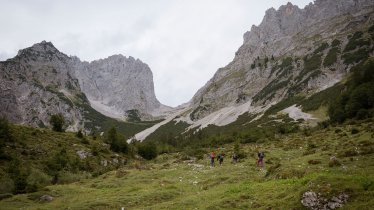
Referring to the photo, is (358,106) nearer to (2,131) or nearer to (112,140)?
(112,140)

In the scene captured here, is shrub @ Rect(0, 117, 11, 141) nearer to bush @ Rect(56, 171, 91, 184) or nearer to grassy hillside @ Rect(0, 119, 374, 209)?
bush @ Rect(56, 171, 91, 184)

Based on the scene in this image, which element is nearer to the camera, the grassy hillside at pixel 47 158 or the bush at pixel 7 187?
the bush at pixel 7 187

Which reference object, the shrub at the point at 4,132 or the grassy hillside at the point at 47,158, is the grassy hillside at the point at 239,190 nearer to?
the grassy hillside at the point at 47,158

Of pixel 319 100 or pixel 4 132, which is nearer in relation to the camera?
pixel 4 132

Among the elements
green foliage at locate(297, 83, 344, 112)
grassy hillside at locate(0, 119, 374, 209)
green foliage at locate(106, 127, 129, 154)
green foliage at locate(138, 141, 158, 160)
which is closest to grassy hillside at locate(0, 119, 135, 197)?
green foliage at locate(106, 127, 129, 154)

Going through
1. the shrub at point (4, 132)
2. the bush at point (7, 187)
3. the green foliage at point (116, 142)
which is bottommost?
the bush at point (7, 187)

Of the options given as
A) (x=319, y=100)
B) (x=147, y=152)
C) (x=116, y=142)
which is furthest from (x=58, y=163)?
(x=319, y=100)

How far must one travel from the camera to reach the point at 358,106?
263 feet

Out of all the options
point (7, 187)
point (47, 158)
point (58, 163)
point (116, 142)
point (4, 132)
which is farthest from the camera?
point (116, 142)

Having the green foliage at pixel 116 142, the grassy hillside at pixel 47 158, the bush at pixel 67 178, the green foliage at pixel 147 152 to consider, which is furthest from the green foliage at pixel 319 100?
the bush at pixel 67 178

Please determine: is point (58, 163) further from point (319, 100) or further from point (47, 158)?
point (319, 100)

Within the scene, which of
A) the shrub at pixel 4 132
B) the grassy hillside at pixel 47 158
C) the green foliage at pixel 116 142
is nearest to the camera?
the grassy hillside at pixel 47 158

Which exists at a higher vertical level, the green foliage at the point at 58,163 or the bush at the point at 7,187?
the green foliage at the point at 58,163

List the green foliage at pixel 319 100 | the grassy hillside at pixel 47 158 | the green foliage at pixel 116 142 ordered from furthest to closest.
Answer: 1. the green foliage at pixel 319 100
2. the green foliage at pixel 116 142
3. the grassy hillside at pixel 47 158
